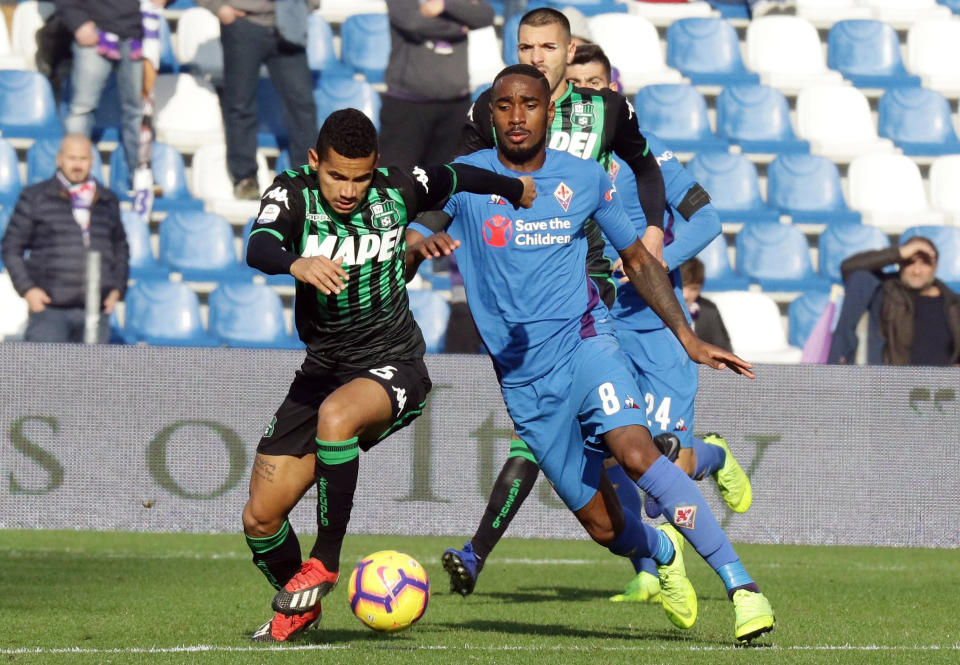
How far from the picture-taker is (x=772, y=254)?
15477mm

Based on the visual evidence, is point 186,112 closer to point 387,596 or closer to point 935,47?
point 935,47

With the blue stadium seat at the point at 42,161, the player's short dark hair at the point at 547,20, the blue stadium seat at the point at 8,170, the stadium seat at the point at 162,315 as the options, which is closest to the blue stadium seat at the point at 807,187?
the stadium seat at the point at 162,315

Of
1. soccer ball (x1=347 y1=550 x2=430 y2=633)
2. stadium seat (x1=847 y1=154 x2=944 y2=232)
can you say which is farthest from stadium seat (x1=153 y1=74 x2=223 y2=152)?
soccer ball (x1=347 y1=550 x2=430 y2=633)

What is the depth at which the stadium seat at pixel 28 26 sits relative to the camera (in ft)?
51.4

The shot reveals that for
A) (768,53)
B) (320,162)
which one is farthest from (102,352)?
(768,53)

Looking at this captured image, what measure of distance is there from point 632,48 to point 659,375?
9.25m

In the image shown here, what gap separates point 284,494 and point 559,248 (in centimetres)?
151

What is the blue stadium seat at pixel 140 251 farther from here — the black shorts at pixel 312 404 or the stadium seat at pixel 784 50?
the black shorts at pixel 312 404

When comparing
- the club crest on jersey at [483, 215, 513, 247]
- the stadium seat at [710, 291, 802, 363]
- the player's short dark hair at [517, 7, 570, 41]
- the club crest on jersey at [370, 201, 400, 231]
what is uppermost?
the player's short dark hair at [517, 7, 570, 41]

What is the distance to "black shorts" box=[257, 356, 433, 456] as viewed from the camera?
643 cm

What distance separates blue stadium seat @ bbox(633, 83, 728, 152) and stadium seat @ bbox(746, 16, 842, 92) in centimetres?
132

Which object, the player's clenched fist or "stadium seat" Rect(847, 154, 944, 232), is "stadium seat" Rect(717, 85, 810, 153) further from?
the player's clenched fist

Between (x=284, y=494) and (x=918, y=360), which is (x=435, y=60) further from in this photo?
(x=284, y=494)

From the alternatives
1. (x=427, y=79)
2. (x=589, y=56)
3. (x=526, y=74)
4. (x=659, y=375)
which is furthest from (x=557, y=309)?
(x=427, y=79)
